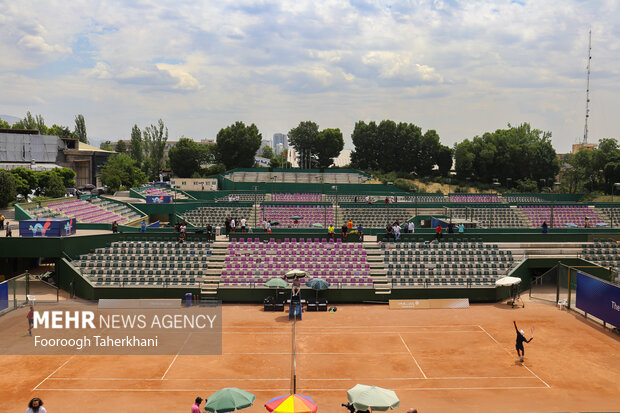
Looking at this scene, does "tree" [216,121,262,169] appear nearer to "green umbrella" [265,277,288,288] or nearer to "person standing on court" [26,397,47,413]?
"green umbrella" [265,277,288,288]

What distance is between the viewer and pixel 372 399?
50.1ft

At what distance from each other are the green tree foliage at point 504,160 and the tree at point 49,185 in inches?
3063

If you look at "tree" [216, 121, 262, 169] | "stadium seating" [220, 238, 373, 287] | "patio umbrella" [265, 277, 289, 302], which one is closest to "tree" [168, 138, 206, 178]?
"tree" [216, 121, 262, 169]

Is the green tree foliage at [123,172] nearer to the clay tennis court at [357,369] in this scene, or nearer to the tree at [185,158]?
the tree at [185,158]

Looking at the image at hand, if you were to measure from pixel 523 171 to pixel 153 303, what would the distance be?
299 ft

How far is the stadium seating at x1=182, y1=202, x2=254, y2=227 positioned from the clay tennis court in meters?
29.6

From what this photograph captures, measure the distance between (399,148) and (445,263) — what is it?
80123 mm

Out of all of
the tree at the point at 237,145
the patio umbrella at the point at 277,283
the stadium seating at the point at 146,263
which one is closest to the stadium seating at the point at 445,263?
the patio umbrella at the point at 277,283

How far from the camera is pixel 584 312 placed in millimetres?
30328

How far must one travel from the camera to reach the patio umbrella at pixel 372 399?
1505 cm

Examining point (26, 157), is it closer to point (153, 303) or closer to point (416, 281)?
point (153, 303)

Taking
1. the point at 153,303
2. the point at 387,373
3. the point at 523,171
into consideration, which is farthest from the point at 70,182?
the point at 523,171

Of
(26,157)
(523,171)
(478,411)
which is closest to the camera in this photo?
(478,411)

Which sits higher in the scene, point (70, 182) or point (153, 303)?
point (70, 182)
